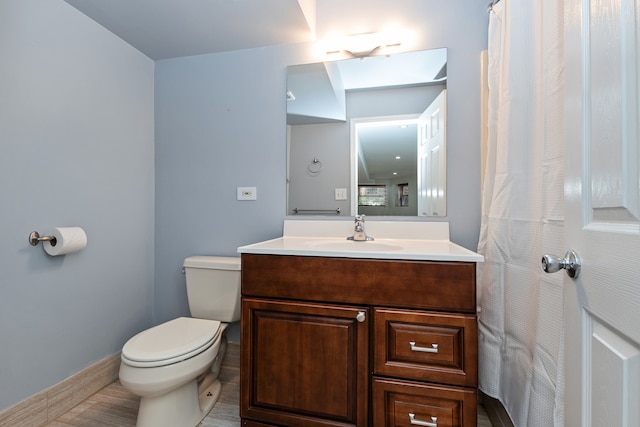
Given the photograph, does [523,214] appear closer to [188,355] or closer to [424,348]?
[424,348]

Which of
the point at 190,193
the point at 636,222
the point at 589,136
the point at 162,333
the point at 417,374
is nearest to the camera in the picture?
the point at 636,222

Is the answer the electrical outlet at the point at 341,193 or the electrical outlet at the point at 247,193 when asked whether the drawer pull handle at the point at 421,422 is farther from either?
the electrical outlet at the point at 247,193

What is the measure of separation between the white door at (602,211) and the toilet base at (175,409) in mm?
1426

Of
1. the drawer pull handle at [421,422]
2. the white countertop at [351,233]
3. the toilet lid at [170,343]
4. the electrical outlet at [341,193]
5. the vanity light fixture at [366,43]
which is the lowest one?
the drawer pull handle at [421,422]

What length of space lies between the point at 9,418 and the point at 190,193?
51.9 inches

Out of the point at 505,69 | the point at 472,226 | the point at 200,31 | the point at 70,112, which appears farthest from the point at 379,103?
the point at 70,112

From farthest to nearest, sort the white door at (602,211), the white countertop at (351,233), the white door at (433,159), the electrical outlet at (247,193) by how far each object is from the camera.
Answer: the electrical outlet at (247,193)
the white door at (433,159)
the white countertop at (351,233)
the white door at (602,211)

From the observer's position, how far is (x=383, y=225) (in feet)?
5.30

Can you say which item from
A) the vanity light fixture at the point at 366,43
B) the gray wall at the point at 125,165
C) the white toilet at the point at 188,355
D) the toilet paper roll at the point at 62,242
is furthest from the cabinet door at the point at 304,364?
the vanity light fixture at the point at 366,43

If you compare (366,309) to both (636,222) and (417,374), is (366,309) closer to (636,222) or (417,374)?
(417,374)

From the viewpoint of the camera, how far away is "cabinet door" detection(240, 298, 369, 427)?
3.56 ft

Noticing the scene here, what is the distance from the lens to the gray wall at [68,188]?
1.24 metres

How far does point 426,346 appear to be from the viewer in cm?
103

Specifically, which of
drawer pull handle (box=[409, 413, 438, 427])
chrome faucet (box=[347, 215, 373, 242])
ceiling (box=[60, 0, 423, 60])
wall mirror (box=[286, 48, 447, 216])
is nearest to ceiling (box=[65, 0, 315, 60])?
ceiling (box=[60, 0, 423, 60])
